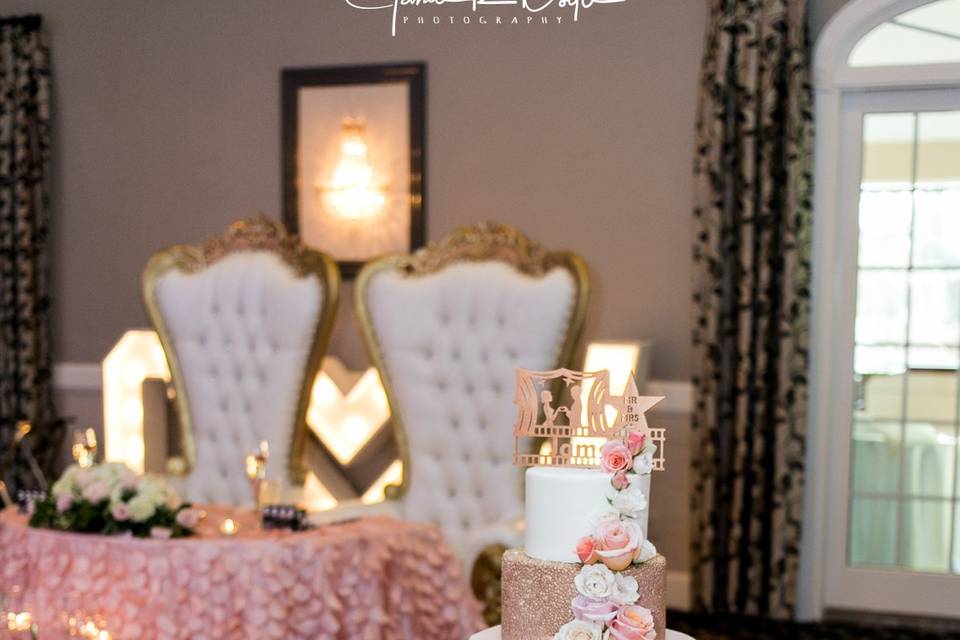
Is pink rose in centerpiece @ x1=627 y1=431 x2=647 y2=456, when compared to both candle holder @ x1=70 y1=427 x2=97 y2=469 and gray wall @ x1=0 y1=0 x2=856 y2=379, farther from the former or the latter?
gray wall @ x1=0 y1=0 x2=856 y2=379

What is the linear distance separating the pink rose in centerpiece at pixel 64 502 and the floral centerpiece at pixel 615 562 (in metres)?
1.60

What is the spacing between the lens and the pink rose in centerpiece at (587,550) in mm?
1562

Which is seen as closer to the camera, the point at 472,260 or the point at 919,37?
the point at 472,260

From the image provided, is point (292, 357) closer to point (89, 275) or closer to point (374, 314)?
point (374, 314)

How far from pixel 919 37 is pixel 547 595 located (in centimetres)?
321

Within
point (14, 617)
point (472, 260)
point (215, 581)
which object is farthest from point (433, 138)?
point (14, 617)

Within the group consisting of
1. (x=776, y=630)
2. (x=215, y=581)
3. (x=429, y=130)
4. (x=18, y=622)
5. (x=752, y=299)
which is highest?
(x=429, y=130)

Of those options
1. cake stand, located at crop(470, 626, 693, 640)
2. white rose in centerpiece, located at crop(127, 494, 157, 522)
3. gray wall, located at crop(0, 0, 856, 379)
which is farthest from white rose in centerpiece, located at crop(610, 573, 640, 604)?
gray wall, located at crop(0, 0, 856, 379)

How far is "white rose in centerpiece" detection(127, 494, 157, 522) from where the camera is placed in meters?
2.52

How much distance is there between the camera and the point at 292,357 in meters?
3.70

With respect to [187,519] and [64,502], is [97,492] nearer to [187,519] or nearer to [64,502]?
[64,502]

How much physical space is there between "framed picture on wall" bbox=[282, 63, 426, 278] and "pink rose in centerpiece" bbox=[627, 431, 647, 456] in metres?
2.84

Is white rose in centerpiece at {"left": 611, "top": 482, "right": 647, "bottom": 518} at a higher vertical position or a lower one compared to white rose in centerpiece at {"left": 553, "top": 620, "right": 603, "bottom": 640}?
higher

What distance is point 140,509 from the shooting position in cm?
252
